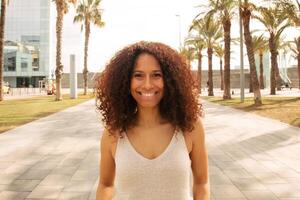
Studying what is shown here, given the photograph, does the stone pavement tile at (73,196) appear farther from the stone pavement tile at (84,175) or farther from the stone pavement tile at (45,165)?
the stone pavement tile at (45,165)

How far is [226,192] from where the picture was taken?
5863mm

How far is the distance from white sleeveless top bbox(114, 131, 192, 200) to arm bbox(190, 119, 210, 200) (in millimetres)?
113

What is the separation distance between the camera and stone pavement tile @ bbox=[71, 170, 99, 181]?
6770 mm

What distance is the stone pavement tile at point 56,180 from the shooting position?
643 centimetres

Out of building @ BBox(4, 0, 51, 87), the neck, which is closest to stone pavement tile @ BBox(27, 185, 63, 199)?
the neck

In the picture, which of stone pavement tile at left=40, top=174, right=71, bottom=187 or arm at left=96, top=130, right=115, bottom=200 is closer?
arm at left=96, top=130, right=115, bottom=200

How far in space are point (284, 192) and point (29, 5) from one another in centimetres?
11143

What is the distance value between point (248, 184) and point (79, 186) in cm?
247

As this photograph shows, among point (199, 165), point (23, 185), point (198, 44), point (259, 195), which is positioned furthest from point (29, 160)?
point (198, 44)

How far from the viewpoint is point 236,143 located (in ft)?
34.6

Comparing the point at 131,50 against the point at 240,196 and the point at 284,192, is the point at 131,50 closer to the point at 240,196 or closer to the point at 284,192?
the point at 240,196

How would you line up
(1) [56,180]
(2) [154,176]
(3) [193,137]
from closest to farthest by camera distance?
(2) [154,176], (3) [193,137], (1) [56,180]

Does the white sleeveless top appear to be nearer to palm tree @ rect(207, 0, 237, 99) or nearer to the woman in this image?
the woman

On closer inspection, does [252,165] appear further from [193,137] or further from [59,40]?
[59,40]
